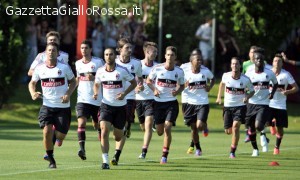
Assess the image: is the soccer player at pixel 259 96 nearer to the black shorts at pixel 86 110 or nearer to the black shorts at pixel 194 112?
the black shorts at pixel 194 112

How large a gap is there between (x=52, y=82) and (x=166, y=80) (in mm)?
3228

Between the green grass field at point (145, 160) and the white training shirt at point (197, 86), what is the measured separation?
1232 millimetres

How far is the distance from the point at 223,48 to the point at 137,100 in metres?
17.5

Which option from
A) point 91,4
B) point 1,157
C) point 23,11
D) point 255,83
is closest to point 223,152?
point 255,83

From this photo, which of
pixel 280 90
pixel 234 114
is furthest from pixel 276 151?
pixel 234 114

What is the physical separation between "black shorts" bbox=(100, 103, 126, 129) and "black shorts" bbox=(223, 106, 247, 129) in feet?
13.0

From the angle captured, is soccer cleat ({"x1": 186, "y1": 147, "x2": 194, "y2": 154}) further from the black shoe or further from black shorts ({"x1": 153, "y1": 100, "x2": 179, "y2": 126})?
the black shoe

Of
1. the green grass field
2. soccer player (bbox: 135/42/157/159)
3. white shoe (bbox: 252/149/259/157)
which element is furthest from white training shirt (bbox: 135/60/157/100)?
white shoe (bbox: 252/149/259/157)

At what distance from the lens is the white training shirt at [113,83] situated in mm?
21578

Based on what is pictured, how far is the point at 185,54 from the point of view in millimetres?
43781

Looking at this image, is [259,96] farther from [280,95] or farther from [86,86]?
[86,86]

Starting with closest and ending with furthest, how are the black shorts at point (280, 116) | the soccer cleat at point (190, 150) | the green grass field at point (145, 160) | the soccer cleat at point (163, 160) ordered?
1. the green grass field at point (145, 160)
2. the soccer cleat at point (163, 160)
3. the soccer cleat at point (190, 150)
4. the black shorts at point (280, 116)

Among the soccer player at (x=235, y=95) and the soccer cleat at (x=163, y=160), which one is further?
the soccer player at (x=235, y=95)

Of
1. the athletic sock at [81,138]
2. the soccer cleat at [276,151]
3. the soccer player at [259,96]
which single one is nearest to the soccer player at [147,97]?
the athletic sock at [81,138]
